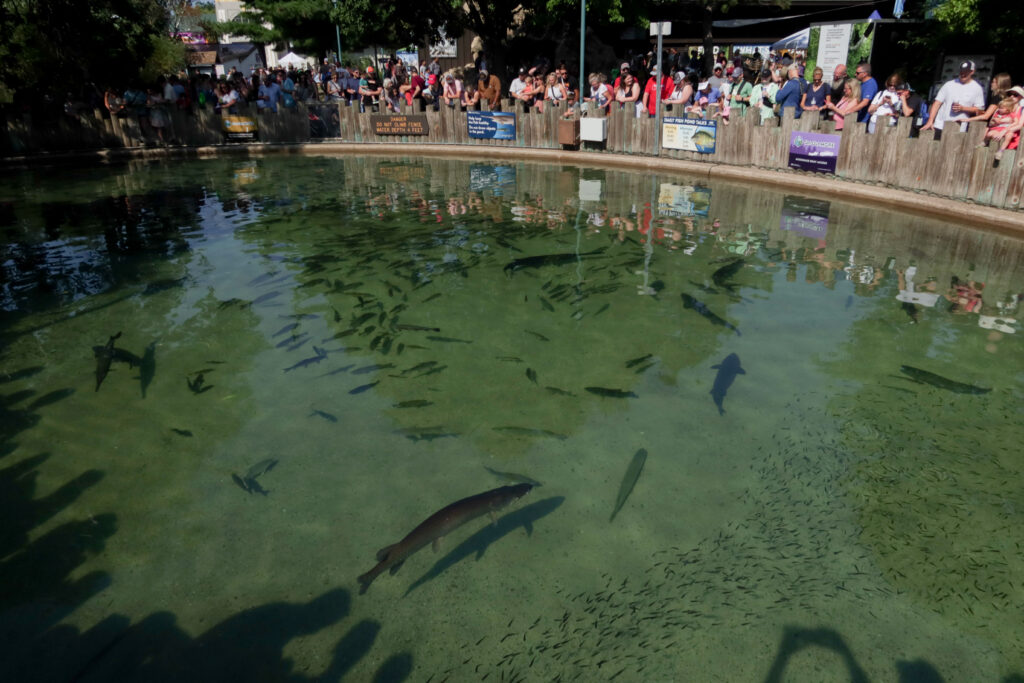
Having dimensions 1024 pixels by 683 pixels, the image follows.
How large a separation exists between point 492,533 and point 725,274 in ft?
18.0

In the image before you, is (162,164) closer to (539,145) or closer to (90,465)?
(539,145)

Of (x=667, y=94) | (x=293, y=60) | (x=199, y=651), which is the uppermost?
(x=293, y=60)

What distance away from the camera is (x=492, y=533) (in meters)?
4.12

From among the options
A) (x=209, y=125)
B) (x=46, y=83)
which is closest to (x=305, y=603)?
(x=209, y=125)

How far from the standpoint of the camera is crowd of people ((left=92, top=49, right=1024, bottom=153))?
1137cm

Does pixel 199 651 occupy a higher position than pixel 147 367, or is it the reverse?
pixel 147 367

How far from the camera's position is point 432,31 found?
25188mm

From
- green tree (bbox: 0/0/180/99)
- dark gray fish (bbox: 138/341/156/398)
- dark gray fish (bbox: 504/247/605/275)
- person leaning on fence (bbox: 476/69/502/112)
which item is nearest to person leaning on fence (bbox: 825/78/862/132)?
dark gray fish (bbox: 504/247/605/275)

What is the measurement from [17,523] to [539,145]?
15.6 m

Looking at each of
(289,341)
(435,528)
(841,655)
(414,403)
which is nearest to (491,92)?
(289,341)

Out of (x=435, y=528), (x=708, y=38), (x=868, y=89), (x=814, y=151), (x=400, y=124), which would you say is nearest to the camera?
(x=435, y=528)

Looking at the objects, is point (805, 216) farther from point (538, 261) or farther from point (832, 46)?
point (832, 46)

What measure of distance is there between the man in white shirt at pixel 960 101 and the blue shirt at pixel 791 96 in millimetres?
2303

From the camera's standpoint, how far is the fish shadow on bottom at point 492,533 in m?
3.88
